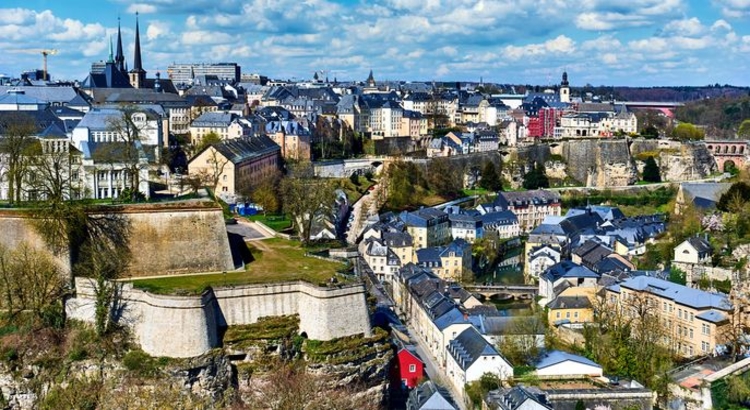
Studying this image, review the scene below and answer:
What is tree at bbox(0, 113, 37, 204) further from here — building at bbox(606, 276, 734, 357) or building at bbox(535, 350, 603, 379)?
building at bbox(606, 276, 734, 357)

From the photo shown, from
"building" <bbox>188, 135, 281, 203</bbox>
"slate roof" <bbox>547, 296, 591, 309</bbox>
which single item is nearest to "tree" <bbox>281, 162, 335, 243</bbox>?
"building" <bbox>188, 135, 281, 203</bbox>

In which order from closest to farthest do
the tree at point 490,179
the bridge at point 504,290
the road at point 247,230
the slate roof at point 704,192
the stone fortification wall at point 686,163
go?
the road at point 247,230 < the bridge at point 504,290 < the slate roof at point 704,192 < the tree at point 490,179 < the stone fortification wall at point 686,163

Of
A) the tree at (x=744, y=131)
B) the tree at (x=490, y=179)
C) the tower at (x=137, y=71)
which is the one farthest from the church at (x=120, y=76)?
the tree at (x=744, y=131)

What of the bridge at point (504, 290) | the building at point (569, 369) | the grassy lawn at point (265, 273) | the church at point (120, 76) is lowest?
the bridge at point (504, 290)

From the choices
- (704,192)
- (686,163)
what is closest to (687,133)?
(686,163)

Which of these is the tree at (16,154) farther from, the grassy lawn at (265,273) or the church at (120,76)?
the church at (120,76)

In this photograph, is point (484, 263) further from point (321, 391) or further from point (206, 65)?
point (206, 65)

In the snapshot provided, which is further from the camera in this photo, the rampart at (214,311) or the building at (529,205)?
the building at (529,205)

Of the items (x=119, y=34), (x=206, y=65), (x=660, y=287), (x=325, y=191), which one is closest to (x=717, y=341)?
(x=660, y=287)
